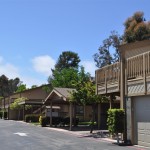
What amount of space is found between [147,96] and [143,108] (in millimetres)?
733

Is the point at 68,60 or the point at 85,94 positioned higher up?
the point at 68,60

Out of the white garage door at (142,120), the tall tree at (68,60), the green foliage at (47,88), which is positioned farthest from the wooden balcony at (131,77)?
the tall tree at (68,60)

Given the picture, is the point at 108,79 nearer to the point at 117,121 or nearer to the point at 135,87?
the point at 117,121

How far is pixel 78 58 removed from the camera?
9619cm

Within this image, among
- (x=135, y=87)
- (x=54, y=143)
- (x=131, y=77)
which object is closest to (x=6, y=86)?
(x=54, y=143)

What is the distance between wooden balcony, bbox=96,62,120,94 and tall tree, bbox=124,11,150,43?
2124cm

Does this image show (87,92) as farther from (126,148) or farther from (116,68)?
(126,148)

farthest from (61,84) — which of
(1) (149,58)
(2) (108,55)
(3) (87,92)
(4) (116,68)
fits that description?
(1) (149,58)

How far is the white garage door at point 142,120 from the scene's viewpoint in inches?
735

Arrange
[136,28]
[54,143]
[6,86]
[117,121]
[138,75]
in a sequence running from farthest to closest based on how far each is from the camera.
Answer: [6,86], [136,28], [54,143], [117,121], [138,75]

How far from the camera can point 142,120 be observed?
19203mm

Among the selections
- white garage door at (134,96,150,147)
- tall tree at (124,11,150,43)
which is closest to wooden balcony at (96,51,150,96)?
white garage door at (134,96,150,147)

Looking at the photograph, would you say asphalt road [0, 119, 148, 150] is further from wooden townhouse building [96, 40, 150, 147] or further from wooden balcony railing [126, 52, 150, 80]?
wooden balcony railing [126, 52, 150, 80]

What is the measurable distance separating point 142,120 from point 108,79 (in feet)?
17.1
